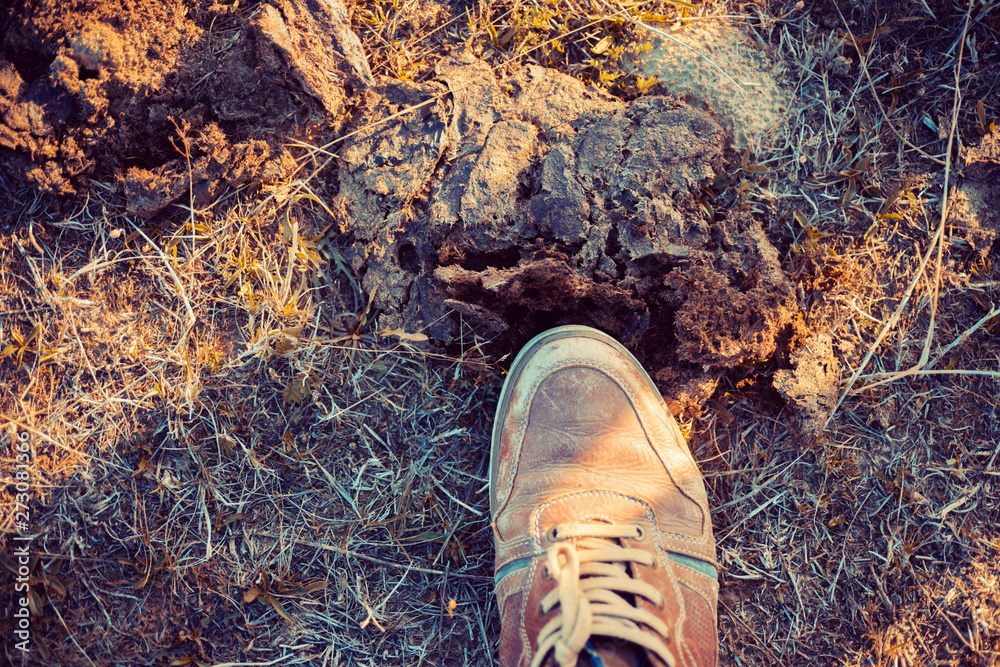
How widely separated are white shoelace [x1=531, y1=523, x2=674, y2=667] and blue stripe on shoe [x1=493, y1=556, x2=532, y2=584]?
125 mm

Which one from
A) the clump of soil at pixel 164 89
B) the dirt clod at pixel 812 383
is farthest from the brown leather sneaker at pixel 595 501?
the clump of soil at pixel 164 89

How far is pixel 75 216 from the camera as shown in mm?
1885

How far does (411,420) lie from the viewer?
190cm

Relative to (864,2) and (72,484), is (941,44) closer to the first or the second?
(864,2)

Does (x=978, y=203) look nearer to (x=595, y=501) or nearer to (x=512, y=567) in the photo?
(x=595, y=501)

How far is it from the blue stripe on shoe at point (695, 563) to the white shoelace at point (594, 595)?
13cm

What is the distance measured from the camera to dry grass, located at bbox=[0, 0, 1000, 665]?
73.6 inches

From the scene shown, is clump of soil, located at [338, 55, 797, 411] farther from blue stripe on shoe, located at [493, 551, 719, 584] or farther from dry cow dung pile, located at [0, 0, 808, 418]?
blue stripe on shoe, located at [493, 551, 719, 584]

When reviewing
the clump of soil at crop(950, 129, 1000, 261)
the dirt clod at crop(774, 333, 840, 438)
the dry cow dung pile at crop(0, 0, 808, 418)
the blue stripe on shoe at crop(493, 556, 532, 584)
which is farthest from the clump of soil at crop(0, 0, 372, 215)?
the clump of soil at crop(950, 129, 1000, 261)

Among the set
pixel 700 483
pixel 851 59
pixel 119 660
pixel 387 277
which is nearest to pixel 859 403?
pixel 700 483

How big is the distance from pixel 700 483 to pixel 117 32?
244 cm

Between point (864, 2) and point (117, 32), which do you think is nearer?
point (117, 32)

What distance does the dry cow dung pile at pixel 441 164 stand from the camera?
1649 mm

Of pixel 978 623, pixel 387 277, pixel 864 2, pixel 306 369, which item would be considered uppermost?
pixel 864 2
